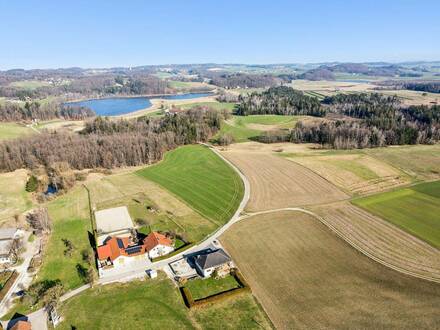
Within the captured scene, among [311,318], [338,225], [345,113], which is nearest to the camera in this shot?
[311,318]

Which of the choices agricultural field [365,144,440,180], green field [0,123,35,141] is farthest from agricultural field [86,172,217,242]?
green field [0,123,35,141]

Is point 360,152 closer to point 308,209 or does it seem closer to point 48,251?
point 308,209

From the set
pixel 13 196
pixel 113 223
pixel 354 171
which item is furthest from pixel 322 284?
pixel 13 196

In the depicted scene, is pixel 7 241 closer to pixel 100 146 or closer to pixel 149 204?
pixel 149 204

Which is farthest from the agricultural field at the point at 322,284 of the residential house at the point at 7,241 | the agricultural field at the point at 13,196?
the agricultural field at the point at 13,196

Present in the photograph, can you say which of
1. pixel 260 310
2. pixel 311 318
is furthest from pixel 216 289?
pixel 311 318
